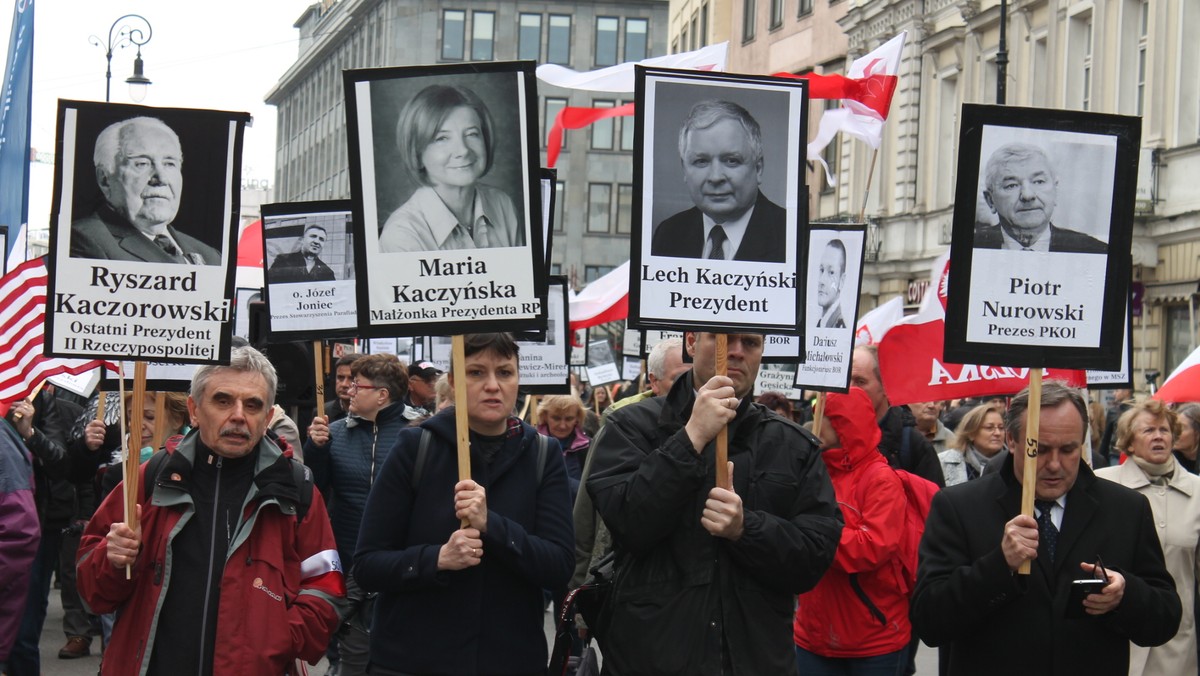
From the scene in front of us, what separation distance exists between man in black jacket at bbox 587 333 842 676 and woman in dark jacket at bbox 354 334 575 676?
40 centimetres

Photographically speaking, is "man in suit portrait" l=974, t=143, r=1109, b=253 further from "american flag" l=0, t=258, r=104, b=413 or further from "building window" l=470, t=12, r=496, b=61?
"building window" l=470, t=12, r=496, b=61

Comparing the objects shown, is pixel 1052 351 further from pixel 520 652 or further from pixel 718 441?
pixel 520 652

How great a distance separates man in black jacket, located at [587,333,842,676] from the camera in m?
5.04

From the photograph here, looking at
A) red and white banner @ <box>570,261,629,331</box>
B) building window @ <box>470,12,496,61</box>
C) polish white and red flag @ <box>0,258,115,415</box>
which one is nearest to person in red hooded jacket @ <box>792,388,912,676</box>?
polish white and red flag @ <box>0,258,115,415</box>

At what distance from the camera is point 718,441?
511 centimetres

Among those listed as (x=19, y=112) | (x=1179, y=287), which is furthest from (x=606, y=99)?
(x=19, y=112)

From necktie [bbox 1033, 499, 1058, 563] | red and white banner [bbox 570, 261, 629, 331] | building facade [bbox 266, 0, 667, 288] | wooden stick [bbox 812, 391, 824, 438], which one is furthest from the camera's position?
building facade [bbox 266, 0, 667, 288]

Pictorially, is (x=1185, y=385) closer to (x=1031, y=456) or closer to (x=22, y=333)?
(x=1031, y=456)

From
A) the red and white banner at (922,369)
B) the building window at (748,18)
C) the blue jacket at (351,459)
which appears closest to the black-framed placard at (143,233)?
the blue jacket at (351,459)

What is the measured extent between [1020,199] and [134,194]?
3055 millimetres

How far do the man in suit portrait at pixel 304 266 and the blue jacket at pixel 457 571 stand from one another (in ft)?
17.1

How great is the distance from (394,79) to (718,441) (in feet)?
5.61

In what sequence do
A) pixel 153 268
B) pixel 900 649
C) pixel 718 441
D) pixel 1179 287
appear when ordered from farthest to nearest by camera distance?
pixel 1179 287, pixel 900 649, pixel 153 268, pixel 718 441

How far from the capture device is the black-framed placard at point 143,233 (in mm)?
5922
